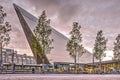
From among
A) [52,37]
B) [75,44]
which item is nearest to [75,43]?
[75,44]

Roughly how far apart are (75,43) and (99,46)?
1333cm

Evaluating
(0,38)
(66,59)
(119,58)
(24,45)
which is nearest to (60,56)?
(66,59)

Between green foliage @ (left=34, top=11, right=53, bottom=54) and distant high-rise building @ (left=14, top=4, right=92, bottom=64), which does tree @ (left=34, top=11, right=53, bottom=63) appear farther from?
distant high-rise building @ (left=14, top=4, right=92, bottom=64)

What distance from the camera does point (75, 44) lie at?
76.2 metres

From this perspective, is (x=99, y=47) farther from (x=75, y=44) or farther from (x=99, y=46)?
(x=75, y=44)

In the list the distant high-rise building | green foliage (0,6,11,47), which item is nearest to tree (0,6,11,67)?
green foliage (0,6,11,47)

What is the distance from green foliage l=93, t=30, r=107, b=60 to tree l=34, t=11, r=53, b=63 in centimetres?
2333

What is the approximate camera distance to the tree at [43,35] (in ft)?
216

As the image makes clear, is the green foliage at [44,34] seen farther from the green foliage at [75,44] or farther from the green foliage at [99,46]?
the green foliage at [99,46]

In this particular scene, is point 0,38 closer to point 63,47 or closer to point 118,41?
point 63,47

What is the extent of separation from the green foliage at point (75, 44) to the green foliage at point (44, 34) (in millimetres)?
10531

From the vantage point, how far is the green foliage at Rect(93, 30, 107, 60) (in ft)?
279

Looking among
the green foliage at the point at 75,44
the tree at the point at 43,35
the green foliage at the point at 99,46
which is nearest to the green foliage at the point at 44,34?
the tree at the point at 43,35

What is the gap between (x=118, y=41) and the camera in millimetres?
93812
